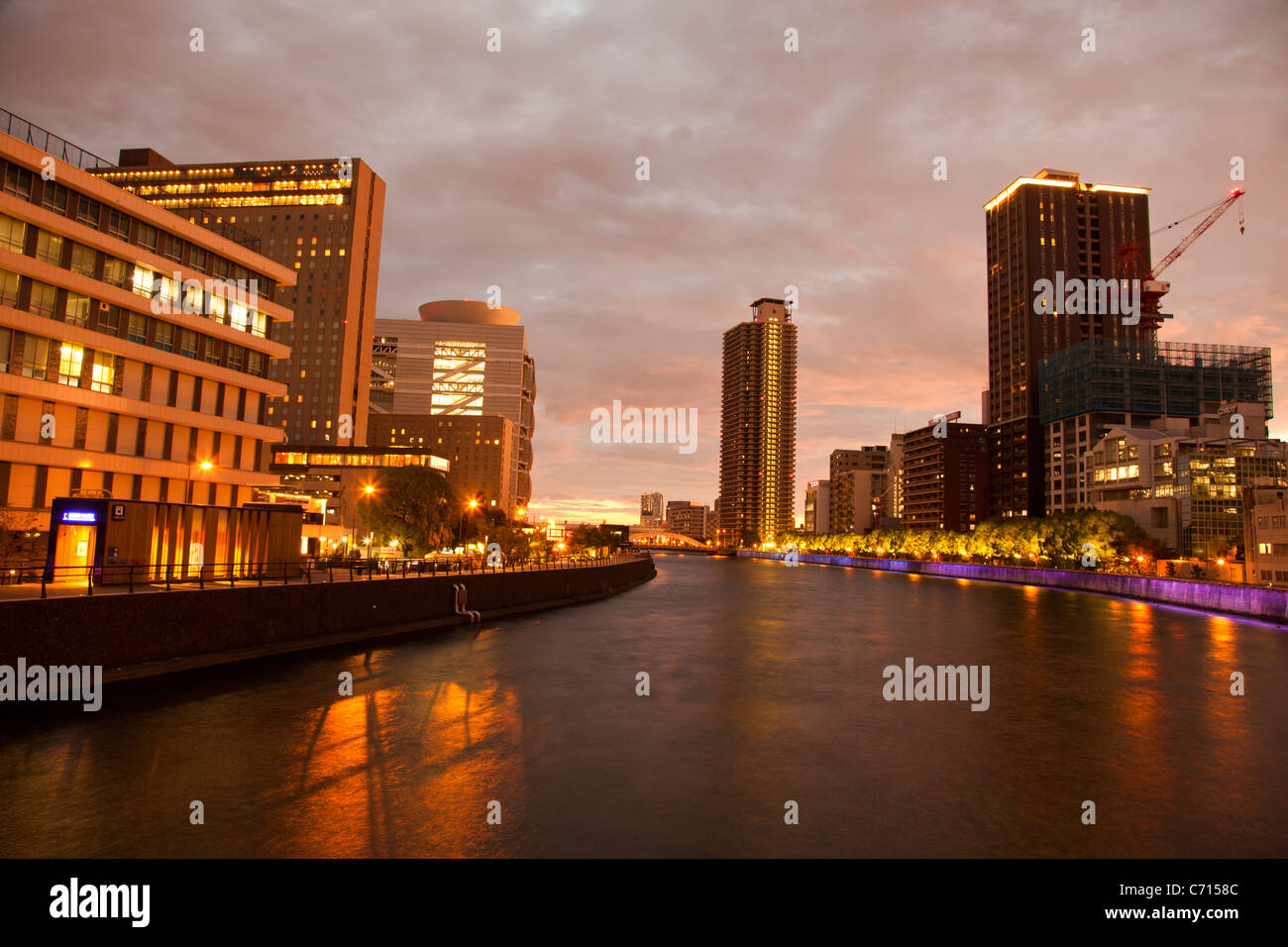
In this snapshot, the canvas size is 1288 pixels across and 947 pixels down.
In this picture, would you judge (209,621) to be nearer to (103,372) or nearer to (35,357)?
(35,357)

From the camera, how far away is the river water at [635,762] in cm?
1241

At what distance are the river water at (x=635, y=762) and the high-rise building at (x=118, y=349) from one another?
1957 centimetres

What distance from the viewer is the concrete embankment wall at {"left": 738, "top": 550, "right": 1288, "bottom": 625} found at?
5912 centimetres

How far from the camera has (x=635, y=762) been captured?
16.9 metres

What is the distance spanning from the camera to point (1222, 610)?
212 ft
